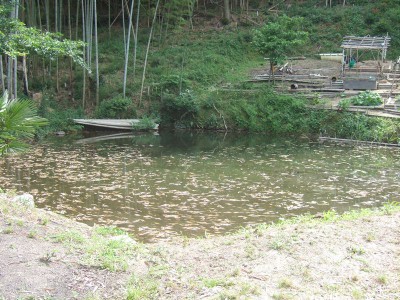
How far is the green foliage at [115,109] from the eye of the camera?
2205 cm

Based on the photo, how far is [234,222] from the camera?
9.45 m

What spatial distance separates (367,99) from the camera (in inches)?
793

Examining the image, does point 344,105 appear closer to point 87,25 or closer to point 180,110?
point 180,110

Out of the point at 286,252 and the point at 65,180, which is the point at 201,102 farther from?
the point at 286,252

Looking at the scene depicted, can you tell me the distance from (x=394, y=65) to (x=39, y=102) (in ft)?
53.8

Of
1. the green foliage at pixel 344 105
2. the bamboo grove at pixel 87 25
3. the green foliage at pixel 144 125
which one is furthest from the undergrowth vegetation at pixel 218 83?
the green foliage at pixel 144 125

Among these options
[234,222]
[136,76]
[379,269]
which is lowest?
[234,222]

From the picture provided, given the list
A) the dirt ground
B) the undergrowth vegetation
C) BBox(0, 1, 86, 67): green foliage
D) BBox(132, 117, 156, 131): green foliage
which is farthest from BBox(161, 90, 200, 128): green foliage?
the dirt ground

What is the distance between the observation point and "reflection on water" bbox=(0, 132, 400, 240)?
32.4 ft

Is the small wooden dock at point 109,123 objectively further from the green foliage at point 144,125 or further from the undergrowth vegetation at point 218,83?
the undergrowth vegetation at point 218,83

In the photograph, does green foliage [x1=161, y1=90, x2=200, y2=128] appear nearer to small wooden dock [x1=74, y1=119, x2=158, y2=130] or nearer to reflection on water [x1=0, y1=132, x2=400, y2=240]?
small wooden dock [x1=74, y1=119, x2=158, y2=130]

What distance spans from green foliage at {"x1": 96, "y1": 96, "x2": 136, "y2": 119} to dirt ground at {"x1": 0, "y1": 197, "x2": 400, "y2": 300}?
15.4 metres

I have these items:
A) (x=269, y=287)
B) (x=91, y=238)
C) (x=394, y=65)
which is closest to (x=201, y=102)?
(x=394, y=65)

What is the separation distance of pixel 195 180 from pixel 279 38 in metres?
11.5
